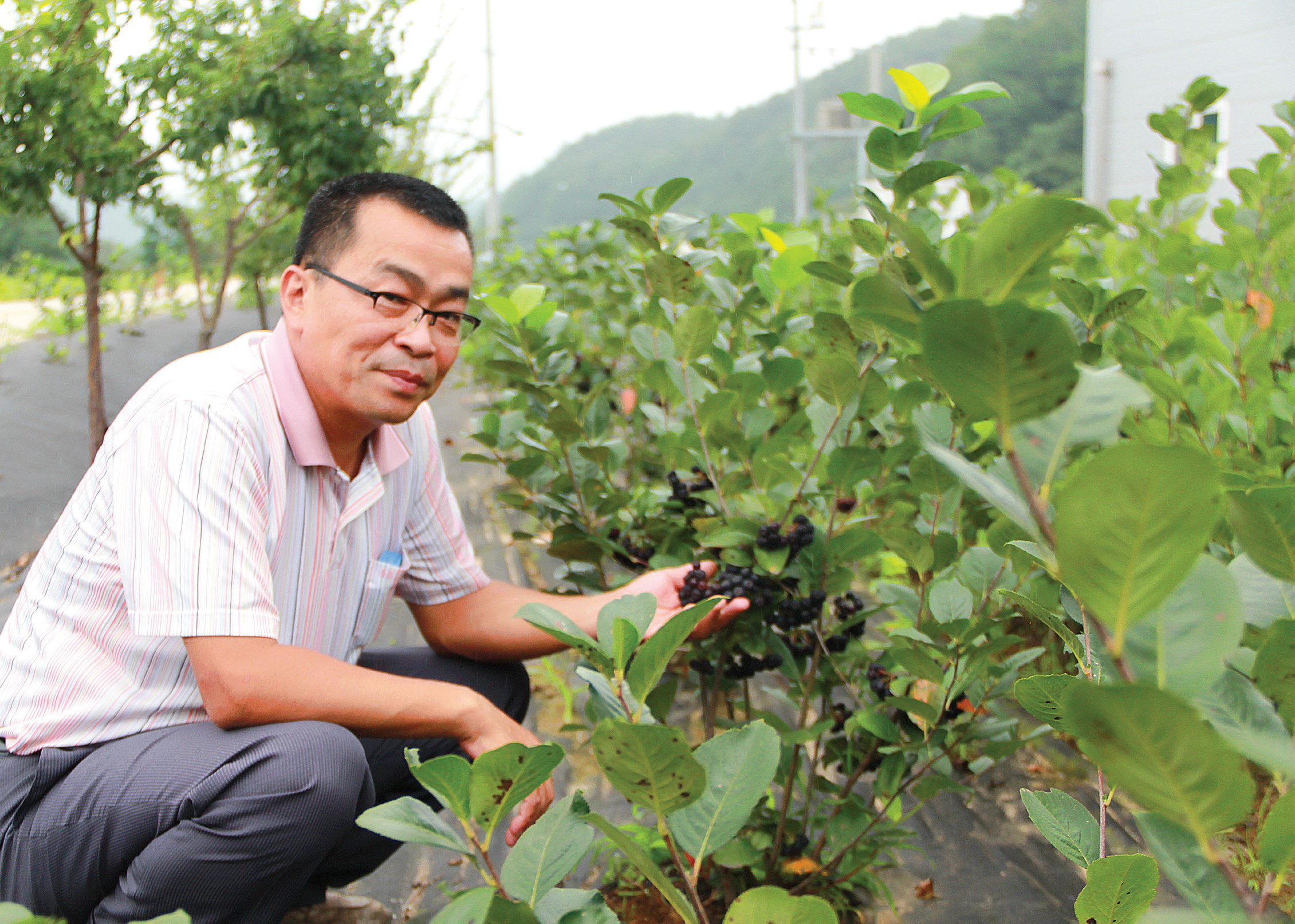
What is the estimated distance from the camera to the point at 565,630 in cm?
95

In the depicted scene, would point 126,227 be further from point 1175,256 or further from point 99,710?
point 1175,256

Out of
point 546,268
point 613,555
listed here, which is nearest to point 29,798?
point 613,555

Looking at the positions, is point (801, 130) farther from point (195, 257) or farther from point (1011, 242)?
point (1011, 242)

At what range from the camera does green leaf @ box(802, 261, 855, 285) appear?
1.30 meters

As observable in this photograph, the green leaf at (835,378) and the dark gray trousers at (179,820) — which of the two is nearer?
the green leaf at (835,378)

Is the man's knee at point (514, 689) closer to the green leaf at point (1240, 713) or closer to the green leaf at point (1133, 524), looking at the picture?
the green leaf at point (1240, 713)

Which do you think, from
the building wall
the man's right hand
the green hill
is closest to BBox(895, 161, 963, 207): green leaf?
the man's right hand

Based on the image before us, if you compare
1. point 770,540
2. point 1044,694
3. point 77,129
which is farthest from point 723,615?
point 77,129

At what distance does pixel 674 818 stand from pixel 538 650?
1.24 meters

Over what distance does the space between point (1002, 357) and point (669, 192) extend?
122cm

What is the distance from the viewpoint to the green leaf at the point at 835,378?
1362mm

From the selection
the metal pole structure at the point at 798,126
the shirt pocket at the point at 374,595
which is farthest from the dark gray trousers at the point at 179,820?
the metal pole structure at the point at 798,126

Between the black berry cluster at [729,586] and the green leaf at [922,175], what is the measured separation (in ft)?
2.04

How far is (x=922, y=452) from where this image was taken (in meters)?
1.52
